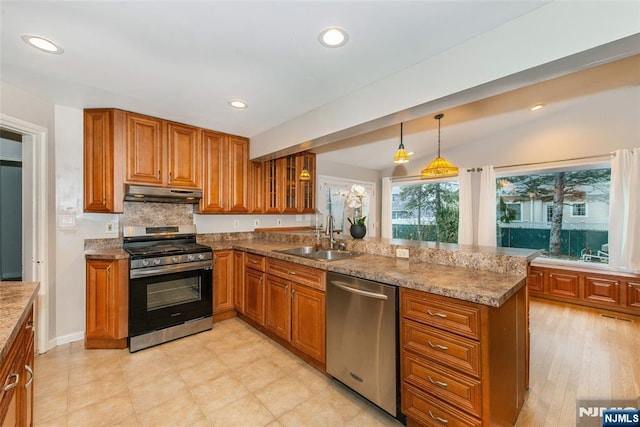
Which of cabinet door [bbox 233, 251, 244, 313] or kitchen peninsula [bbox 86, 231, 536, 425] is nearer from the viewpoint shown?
kitchen peninsula [bbox 86, 231, 536, 425]

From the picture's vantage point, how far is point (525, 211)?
4797 mm

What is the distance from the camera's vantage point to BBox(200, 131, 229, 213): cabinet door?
131 inches

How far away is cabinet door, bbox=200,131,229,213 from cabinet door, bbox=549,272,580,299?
203 inches

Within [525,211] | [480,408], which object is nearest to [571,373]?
[480,408]

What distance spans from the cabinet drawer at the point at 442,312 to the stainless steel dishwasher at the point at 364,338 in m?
0.10

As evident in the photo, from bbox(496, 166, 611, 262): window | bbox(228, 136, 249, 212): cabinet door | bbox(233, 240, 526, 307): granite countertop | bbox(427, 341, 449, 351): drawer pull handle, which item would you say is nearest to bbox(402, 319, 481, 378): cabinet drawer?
bbox(427, 341, 449, 351): drawer pull handle

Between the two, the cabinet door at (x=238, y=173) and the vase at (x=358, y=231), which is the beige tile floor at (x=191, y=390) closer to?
the vase at (x=358, y=231)

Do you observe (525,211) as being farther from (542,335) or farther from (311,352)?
Result: (311,352)

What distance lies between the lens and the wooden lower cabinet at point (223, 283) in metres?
3.17

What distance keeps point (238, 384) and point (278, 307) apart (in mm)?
725

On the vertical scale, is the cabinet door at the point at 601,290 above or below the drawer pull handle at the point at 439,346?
below

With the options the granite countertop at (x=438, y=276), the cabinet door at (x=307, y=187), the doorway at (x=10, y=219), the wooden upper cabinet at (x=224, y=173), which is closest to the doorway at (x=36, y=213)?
the wooden upper cabinet at (x=224, y=173)

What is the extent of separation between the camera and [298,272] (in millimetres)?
2402

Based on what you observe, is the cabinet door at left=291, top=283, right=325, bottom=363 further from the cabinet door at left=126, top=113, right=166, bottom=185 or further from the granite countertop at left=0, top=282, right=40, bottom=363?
the cabinet door at left=126, top=113, right=166, bottom=185
